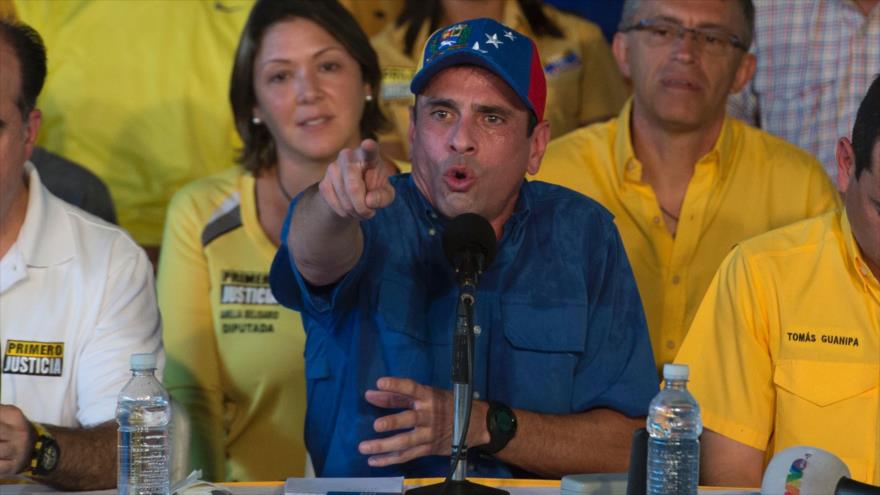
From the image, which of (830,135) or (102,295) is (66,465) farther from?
(830,135)

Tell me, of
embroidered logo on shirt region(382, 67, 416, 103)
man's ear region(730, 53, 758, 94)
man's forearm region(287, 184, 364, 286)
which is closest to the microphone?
man's forearm region(287, 184, 364, 286)

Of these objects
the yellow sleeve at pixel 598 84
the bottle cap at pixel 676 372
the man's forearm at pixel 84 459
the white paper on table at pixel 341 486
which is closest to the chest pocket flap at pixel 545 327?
the white paper on table at pixel 341 486

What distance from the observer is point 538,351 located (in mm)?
2998

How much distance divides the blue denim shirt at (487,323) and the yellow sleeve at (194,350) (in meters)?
1.08

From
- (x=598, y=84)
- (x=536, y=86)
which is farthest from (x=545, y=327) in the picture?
(x=598, y=84)

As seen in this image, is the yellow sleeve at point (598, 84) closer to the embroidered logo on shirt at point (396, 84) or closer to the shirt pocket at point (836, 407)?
the embroidered logo on shirt at point (396, 84)

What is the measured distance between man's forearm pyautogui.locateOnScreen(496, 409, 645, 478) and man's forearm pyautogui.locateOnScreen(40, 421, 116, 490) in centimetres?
90

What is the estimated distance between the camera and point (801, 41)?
474 centimetres

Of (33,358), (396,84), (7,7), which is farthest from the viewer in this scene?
(396,84)

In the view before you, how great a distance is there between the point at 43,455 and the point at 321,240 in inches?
32.5

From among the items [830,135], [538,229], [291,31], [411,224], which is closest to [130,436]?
[411,224]

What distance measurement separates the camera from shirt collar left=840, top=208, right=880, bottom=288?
115 inches

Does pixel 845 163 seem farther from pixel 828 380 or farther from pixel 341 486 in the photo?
pixel 341 486

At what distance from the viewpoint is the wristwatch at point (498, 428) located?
284 cm
